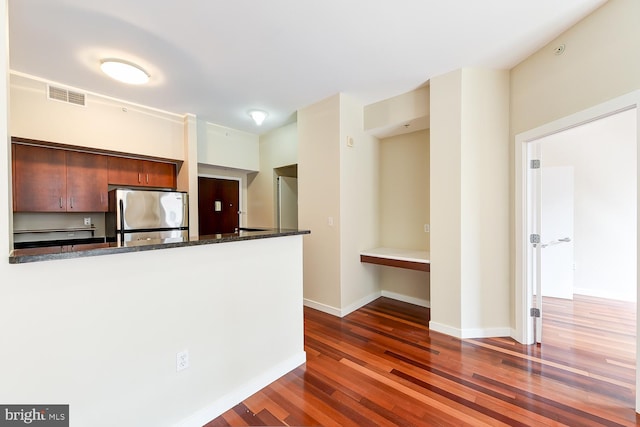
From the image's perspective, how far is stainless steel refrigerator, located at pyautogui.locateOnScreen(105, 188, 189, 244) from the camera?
130 inches

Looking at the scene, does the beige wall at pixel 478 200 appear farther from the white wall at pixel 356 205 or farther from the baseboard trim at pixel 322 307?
the baseboard trim at pixel 322 307

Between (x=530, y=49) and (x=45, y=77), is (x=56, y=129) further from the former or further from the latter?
(x=530, y=49)

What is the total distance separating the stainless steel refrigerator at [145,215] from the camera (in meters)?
3.29

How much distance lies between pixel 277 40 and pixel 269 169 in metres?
2.83

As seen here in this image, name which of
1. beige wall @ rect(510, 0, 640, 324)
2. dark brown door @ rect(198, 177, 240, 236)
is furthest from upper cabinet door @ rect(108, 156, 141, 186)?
beige wall @ rect(510, 0, 640, 324)

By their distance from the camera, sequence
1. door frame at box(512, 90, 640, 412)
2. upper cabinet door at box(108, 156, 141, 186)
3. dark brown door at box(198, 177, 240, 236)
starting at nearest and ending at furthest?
door frame at box(512, 90, 640, 412) → upper cabinet door at box(108, 156, 141, 186) → dark brown door at box(198, 177, 240, 236)

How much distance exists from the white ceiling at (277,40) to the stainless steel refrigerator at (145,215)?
4.25 feet

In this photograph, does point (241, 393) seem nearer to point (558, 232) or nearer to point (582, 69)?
point (582, 69)

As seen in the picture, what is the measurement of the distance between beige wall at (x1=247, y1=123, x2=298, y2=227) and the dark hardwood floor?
262cm

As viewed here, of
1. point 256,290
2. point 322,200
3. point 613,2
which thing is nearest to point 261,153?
point 322,200

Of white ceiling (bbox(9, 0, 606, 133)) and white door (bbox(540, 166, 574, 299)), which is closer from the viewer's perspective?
white ceiling (bbox(9, 0, 606, 133))

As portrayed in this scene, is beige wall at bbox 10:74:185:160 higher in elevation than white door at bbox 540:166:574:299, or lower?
higher

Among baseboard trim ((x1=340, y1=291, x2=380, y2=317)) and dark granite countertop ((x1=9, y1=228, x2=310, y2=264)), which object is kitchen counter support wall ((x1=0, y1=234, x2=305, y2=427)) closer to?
dark granite countertop ((x1=9, y1=228, x2=310, y2=264))

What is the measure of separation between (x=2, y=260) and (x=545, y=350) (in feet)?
12.5
